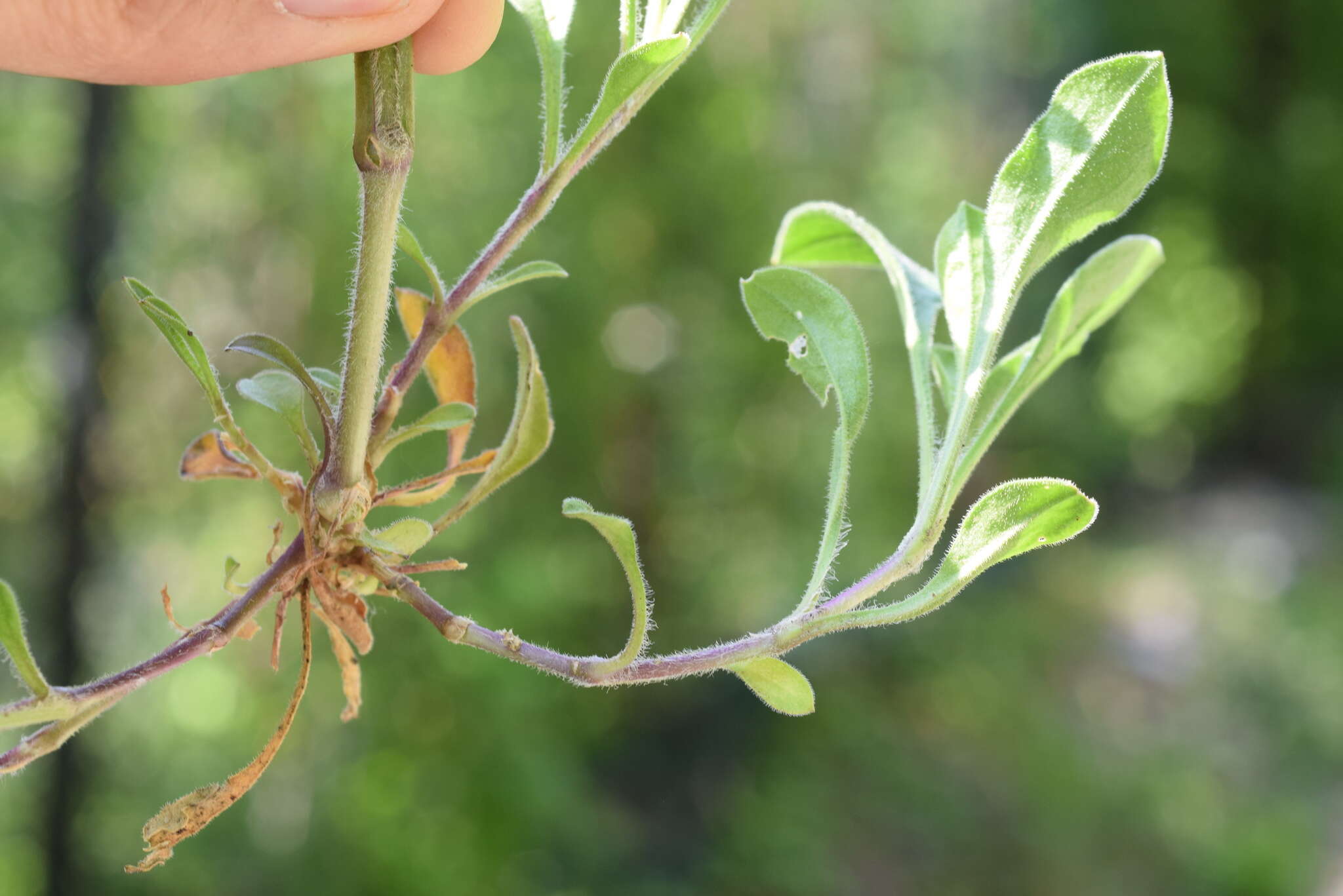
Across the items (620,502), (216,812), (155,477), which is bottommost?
(620,502)

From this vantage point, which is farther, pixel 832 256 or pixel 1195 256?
pixel 1195 256

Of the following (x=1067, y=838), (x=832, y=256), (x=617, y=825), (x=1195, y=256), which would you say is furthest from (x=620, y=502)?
(x=1195, y=256)

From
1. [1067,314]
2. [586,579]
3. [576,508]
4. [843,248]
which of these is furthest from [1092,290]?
[586,579]

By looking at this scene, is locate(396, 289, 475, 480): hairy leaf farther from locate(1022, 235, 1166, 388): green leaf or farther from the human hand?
locate(1022, 235, 1166, 388): green leaf

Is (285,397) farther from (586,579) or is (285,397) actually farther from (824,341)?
(586,579)

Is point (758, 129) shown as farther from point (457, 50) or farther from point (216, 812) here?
point (216, 812)

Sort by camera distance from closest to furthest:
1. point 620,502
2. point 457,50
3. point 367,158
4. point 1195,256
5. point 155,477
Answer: point 367,158
point 457,50
point 155,477
point 620,502
point 1195,256

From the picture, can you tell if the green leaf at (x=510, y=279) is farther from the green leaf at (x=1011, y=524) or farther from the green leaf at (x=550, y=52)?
the green leaf at (x=1011, y=524)
